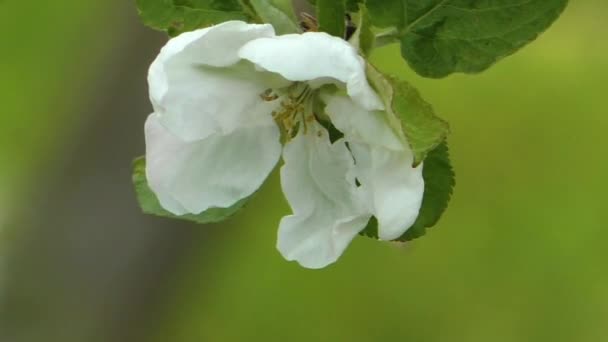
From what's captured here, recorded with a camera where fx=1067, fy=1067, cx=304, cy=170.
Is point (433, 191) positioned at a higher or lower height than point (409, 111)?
lower

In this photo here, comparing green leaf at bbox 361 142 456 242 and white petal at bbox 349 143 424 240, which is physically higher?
white petal at bbox 349 143 424 240

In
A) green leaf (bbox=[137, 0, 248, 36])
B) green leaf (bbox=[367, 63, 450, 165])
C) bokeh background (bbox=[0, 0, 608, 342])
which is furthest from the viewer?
bokeh background (bbox=[0, 0, 608, 342])

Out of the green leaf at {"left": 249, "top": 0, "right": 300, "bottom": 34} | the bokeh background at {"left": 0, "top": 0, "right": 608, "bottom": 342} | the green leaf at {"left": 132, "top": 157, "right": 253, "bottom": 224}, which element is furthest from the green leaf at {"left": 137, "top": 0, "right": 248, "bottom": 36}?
the bokeh background at {"left": 0, "top": 0, "right": 608, "bottom": 342}

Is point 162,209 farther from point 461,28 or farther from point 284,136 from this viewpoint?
point 461,28

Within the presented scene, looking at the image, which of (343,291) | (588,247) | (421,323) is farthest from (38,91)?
(588,247)

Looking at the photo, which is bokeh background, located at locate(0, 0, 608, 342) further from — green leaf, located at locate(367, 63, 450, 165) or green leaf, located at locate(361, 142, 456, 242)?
green leaf, located at locate(367, 63, 450, 165)

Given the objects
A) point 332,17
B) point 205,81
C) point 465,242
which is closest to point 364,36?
point 332,17

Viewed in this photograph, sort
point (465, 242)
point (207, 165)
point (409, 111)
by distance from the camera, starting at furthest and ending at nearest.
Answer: point (465, 242) < point (207, 165) < point (409, 111)
